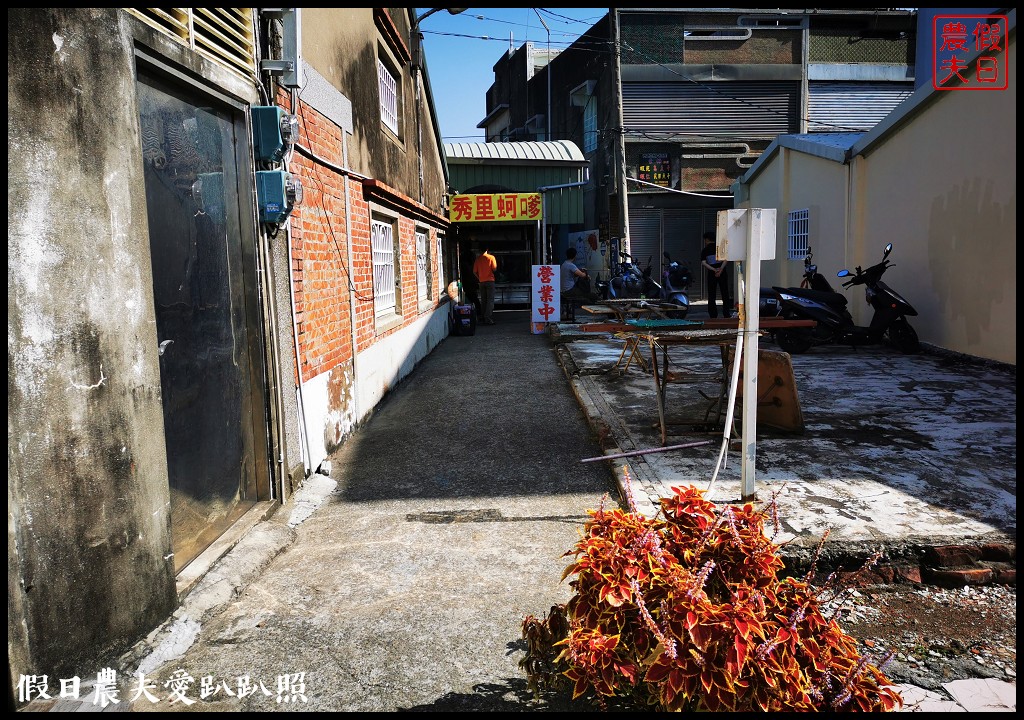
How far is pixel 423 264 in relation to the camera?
13375 mm

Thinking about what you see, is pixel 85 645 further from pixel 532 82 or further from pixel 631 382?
pixel 532 82

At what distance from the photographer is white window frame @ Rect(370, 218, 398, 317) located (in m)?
9.30

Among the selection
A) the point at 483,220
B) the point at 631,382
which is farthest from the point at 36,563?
the point at 483,220

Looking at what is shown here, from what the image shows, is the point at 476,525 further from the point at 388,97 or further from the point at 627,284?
the point at 627,284

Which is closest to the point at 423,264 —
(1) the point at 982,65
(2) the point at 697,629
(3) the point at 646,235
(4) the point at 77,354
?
(1) the point at 982,65

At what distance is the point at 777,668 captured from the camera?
2238mm

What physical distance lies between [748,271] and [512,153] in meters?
17.2

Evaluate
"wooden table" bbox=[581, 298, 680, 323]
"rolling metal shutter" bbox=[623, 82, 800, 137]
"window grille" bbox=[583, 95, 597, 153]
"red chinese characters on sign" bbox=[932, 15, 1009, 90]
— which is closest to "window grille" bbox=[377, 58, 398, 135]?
"wooden table" bbox=[581, 298, 680, 323]

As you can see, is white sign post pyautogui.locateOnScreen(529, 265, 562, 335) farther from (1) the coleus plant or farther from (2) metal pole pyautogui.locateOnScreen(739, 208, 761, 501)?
(1) the coleus plant

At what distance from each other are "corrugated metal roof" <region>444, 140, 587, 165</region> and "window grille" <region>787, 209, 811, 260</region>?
728 centimetres

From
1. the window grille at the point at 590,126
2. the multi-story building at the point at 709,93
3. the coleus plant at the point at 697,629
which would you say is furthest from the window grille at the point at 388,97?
the window grille at the point at 590,126

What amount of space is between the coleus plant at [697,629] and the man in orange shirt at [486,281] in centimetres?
1434

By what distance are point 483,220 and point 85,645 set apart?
597 inches

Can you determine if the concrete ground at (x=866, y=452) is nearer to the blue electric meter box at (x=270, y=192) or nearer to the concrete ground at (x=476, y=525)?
the concrete ground at (x=476, y=525)
